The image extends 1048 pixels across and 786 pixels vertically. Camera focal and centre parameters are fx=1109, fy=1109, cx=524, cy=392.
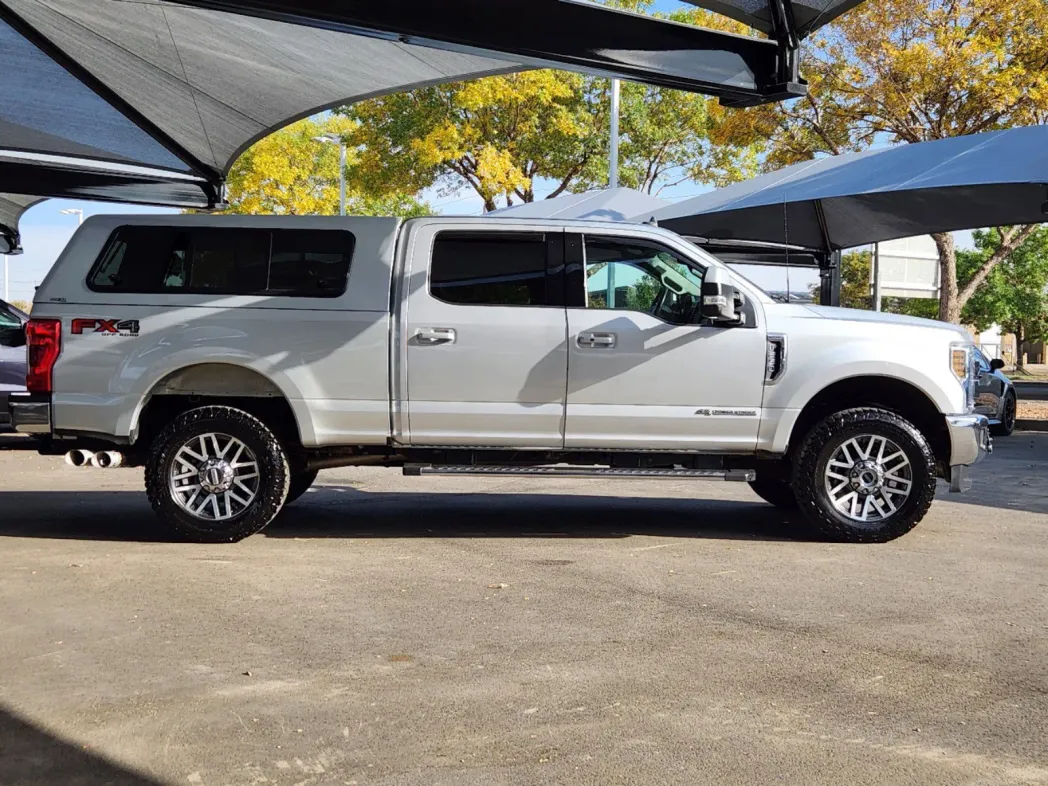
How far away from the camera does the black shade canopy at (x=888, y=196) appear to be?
13.1 meters

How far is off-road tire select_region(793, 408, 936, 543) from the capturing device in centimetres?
750

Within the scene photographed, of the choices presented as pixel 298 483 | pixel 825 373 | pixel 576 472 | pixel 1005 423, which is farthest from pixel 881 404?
pixel 1005 423

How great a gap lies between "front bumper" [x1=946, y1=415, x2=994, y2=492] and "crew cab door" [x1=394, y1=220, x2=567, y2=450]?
2.71 metres

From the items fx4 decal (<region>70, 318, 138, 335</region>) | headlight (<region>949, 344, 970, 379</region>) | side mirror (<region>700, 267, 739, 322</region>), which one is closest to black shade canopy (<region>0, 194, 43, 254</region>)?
fx4 decal (<region>70, 318, 138, 335</region>)

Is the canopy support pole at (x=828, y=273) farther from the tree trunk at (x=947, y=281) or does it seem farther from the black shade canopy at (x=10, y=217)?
the black shade canopy at (x=10, y=217)

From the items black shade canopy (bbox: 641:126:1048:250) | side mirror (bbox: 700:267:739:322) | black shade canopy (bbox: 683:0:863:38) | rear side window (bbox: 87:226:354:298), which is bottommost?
side mirror (bbox: 700:267:739:322)

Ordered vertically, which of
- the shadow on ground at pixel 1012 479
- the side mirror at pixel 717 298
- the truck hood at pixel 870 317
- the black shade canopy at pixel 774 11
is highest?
the black shade canopy at pixel 774 11

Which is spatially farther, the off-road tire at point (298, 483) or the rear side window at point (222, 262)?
the off-road tire at point (298, 483)

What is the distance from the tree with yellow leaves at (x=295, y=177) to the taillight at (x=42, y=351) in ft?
87.5

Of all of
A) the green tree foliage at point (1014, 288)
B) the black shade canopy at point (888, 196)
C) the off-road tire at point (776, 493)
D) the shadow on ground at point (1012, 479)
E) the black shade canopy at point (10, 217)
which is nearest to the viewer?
the off-road tire at point (776, 493)

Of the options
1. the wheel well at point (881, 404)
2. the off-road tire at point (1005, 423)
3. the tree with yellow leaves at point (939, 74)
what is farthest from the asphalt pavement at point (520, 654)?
the tree with yellow leaves at point (939, 74)

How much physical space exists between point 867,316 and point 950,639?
306 cm

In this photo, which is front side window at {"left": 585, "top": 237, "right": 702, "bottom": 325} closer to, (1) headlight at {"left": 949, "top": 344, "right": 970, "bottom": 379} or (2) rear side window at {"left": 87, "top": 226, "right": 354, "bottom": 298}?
(2) rear side window at {"left": 87, "top": 226, "right": 354, "bottom": 298}

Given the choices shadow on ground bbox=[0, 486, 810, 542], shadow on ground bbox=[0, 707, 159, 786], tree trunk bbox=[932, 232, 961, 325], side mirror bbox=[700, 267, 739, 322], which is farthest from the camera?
tree trunk bbox=[932, 232, 961, 325]
